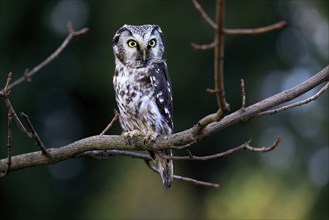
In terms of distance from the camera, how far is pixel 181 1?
1609 centimetres

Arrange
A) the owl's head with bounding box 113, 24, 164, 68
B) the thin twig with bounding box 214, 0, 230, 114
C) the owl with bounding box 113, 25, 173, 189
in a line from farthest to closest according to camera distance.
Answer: the owl's head with bounding box 113, 24, 164, 68 < the owl with bounding box 113, 25, 173, 189 < the thin twig with bounding box 214, 0, 230, 114

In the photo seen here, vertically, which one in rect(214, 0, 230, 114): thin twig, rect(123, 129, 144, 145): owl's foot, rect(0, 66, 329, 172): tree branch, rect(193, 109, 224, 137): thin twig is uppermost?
rect(214, 0, 230, 114): thin twig

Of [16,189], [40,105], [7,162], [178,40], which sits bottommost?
[16,189]

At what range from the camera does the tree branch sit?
13.6 ft

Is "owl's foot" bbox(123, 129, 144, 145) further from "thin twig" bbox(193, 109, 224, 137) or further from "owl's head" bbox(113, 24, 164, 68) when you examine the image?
"thin twig" bbox(193, 109, 224, 137)

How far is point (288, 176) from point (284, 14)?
344 cm

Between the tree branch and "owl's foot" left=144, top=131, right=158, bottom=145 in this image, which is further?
"owl's foot" left=144, top=131, right=158, bottom=145

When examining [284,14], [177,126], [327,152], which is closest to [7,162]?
[177,126]

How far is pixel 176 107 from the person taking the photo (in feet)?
51.2

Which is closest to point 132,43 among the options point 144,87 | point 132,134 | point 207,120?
point 144,87

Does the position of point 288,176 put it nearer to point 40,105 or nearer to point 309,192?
point 309,192

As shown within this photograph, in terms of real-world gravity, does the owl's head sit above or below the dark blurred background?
above

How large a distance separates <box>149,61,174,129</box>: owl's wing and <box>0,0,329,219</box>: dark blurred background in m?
8.95

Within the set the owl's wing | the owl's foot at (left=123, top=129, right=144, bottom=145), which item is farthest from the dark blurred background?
the owl's foot at (left=123, top=129, right=144, bottom=145)
